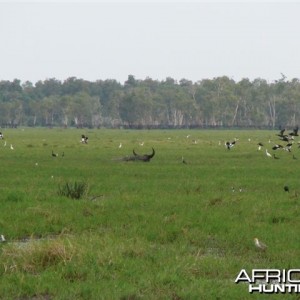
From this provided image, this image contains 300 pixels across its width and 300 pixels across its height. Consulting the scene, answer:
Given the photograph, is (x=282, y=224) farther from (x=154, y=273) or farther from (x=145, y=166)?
(x=145, y=166)

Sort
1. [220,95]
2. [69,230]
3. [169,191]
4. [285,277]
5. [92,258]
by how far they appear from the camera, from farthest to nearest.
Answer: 1. [220,95]
2. [169,191]
3. [69,230]
4. [92,258]
5. [285,277]

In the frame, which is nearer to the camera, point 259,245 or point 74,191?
point 259,245

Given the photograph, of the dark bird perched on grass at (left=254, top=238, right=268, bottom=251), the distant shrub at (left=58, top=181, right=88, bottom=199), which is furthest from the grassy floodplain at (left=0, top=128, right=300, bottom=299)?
the distant shrub at (left=58, top=181, right=88, bottom=199)

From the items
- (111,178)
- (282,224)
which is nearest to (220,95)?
(111,178)

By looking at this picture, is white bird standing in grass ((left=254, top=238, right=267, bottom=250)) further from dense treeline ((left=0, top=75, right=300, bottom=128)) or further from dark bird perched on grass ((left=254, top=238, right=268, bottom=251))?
dense treeline ((left=0, top=75, right=300, bottom=128))

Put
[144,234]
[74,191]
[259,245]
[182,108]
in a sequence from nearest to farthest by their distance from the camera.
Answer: [259,245] → [144,234] → [74,191] → [182,108]

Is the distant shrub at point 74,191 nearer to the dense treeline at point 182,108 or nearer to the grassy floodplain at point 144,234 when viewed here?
the grassy floodplain at point 144,234

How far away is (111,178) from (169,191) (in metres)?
3.99

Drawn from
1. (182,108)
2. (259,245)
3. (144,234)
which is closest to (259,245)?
(259,245)

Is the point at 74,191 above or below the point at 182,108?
below

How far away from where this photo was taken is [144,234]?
11836 mm

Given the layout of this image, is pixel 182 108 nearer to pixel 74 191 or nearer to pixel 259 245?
pixel 74 191

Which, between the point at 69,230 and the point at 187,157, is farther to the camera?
the point at 187,157

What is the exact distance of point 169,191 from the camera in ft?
60.5
